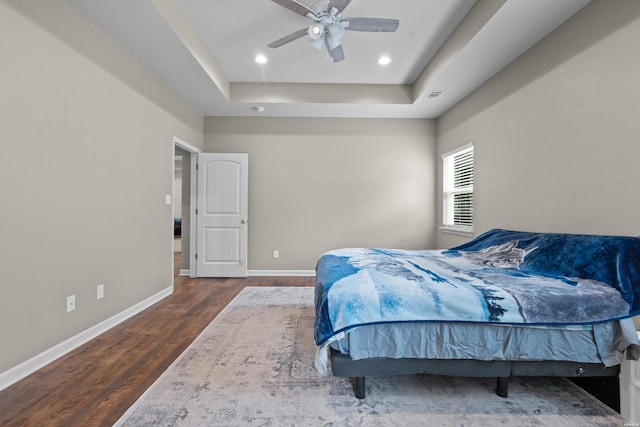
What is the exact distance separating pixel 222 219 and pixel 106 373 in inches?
113

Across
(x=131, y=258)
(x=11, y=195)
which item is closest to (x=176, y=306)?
(x=131, y=258)

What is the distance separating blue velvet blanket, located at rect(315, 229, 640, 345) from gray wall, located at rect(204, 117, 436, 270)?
9.27 feet

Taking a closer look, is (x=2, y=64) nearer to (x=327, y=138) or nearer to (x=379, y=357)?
(x=379, y=357)

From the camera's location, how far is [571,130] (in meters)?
2.30

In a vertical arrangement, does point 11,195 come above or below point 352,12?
below

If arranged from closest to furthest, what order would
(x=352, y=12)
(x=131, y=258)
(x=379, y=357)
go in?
(x=379, y=357) < (x=352, y=12) < (x=131, y=258)

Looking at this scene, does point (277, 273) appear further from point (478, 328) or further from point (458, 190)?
point (478, 328)

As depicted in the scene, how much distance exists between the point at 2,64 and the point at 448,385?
10.9 feet

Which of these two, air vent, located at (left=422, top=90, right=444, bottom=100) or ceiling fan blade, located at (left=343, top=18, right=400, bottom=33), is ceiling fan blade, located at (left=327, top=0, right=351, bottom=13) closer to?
ceiling fan blade, located at (left=343, top=18, right=400, bottom=33)

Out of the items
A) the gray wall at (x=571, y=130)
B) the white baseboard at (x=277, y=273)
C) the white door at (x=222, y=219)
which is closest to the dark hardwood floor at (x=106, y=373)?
the white door at (x=222, y=219)

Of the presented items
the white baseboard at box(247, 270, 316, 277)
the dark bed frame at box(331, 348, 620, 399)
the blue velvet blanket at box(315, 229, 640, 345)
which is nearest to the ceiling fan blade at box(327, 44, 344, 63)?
the blue velvet blanket at box(315, 229, 640, 345)

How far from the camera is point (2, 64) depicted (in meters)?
1.72

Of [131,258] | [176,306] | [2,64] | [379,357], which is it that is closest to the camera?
[379,357]

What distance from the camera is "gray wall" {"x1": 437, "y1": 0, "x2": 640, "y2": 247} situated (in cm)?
190
